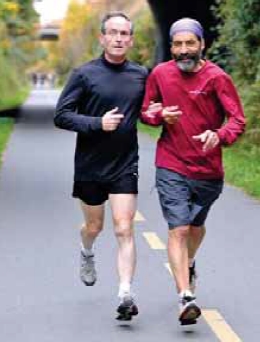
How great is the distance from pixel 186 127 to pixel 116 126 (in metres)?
0.45

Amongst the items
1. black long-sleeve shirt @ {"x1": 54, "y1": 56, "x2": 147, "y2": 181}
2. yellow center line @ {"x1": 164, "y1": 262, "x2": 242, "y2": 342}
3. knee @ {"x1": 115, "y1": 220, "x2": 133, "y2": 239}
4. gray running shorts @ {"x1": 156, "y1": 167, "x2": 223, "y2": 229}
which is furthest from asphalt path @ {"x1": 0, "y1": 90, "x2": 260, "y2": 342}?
black long-sleeve shirt @ {"x1": 54, "y1": 56, "x2": 147, "y2": 181}

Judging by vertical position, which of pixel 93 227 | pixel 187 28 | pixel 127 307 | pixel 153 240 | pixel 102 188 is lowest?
pixel 153 240

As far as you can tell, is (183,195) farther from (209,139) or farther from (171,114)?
(171,114)

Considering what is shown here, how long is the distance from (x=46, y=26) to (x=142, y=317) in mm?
146502

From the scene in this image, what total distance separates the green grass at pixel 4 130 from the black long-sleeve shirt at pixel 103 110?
1480 centimetres

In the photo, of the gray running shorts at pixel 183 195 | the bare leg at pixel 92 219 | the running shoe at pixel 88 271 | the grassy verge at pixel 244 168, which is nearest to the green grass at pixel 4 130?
the grassy verge at pixel 244 168

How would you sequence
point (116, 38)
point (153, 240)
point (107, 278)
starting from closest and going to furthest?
point (116, 38) < point (107, 278) < point (153, 240)

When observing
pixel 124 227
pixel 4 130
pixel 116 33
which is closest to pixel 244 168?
pixel 124 227

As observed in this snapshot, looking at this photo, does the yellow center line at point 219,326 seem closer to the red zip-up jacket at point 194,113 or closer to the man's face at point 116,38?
the red zip-up jacket at point 194,113

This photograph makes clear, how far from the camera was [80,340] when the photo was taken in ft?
22.1

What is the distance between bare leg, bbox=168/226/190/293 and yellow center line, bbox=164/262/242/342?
1.14 ft

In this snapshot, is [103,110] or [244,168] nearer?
[103,110]

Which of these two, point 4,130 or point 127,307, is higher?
point 127,307

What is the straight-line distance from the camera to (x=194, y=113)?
6957 mm
